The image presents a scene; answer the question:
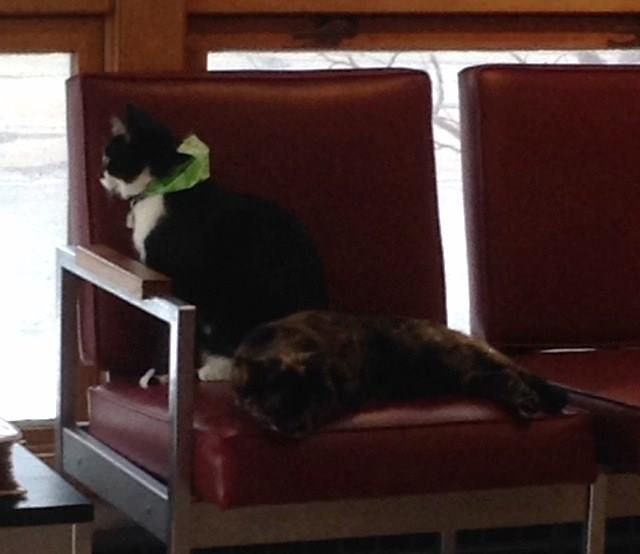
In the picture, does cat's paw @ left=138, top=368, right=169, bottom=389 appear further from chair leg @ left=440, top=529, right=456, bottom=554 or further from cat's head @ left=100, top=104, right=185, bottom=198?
chair leg @ left=440, top=529, right=456, bottom=554

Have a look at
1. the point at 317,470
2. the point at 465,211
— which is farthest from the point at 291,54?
the point at 317,470

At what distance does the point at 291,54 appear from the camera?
3.07 meters

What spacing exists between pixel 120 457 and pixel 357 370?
1.28ft

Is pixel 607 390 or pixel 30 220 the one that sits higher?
pixel 30 220

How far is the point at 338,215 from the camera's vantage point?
8.80ft

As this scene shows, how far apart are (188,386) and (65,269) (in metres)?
0.45

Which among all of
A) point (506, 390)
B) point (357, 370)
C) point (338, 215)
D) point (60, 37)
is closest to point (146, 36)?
point (60, 37)

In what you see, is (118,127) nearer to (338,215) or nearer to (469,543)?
(338,215)

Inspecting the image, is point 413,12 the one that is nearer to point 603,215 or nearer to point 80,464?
point 603,215

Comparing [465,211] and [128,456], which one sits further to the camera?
[465,211]

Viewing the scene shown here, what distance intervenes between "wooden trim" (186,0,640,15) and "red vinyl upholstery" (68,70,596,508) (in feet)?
1.03

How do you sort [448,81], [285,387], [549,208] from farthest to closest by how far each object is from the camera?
1. [448,81]
2. [549,208]
3. [285,387]

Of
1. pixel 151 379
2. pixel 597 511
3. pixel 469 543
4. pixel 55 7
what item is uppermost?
pixel 55 7

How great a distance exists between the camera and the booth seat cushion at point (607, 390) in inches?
92.4
